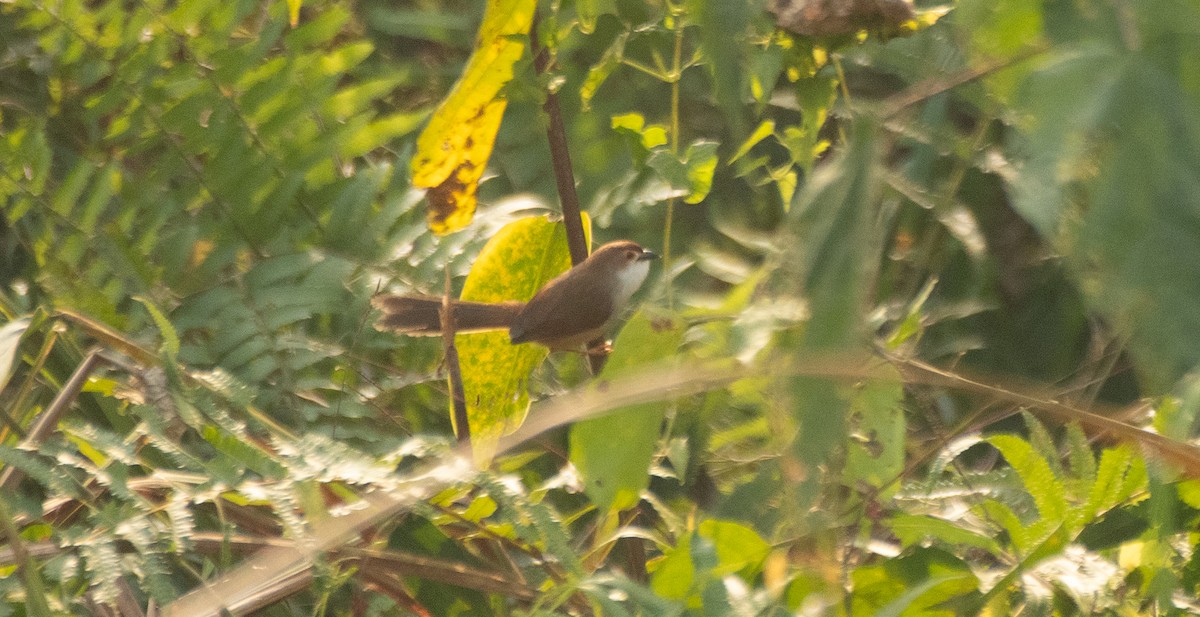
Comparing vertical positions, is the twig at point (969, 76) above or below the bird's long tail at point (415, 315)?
above

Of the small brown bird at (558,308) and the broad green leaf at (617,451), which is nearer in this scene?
the broad green leaf at (617,451)

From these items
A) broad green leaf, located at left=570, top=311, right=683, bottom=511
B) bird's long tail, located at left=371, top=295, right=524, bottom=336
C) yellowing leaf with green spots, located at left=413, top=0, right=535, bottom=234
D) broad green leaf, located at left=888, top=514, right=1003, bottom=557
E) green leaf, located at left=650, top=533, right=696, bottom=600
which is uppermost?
yellowing leaf with green spots, located at left=413, top=0, right=535, bottom=234

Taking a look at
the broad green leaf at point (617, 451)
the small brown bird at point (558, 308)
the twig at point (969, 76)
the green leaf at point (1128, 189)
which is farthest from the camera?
the small brown bird at point (558, 308)

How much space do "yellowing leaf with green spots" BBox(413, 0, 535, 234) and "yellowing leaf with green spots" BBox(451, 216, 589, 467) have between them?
11 cm

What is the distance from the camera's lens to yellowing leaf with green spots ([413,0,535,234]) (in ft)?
4.19

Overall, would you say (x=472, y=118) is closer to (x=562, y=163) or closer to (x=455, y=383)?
(x=562, y=163)

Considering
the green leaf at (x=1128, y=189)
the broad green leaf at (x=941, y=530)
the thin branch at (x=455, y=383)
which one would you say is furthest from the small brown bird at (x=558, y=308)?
the green leaf at (x=1128, y=189)

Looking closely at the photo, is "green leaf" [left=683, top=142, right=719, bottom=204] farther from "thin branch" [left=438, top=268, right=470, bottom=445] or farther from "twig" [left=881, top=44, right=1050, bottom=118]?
"twig" [left=881, top=44, right=1050, bottom=118]

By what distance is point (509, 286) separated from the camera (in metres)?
1.52

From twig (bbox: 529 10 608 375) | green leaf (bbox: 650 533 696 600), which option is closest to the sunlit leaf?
twig (bbox: 529 10 608 375)

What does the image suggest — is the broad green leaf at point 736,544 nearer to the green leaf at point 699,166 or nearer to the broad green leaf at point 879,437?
the broad green leaf at point 879,437

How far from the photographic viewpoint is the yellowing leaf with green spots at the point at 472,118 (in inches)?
50.3

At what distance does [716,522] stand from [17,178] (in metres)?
1.57

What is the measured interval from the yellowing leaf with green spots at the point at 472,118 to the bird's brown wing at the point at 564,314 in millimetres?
206
